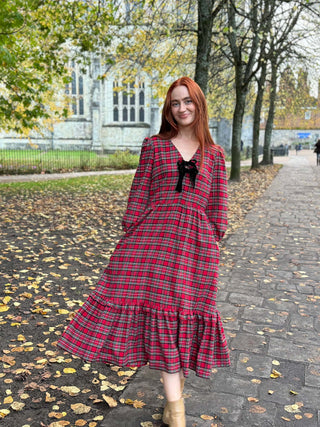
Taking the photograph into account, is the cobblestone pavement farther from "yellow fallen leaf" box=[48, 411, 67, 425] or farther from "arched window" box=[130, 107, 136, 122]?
"arched window" box=[130, 107, 136, 122]

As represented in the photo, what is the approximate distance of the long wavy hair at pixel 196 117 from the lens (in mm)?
2506

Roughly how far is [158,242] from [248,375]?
1400mm

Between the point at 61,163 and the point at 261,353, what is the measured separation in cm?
1982

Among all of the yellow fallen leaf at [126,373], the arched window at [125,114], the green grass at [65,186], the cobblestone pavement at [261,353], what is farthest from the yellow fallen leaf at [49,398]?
the arched window at [125,114]

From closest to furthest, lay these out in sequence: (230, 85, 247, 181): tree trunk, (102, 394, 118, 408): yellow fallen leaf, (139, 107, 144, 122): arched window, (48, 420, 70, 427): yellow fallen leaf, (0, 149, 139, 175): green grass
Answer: (48, 420, 70, 427): yellow fallen leaf
(102, 394, 118, 408): yellow fallen leaf
(230, 85, 247, 181): tree trunk
(0, 149, 139, 175): green grass
(139, 107, 144, 122): arched window

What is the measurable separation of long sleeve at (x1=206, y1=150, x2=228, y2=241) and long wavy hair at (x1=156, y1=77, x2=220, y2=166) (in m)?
0.14

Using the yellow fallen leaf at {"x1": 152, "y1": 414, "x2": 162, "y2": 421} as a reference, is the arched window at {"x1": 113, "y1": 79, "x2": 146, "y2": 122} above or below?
above

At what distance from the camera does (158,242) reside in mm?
2424

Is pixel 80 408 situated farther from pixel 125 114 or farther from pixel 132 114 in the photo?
pixel 125 114

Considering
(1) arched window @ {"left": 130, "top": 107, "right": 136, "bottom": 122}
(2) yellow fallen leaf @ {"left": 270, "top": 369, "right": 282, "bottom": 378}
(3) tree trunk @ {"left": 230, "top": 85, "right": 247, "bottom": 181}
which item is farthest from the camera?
(1) arched window @ {"left": 130, "top": 107, "right": 136, "bottom": 122}

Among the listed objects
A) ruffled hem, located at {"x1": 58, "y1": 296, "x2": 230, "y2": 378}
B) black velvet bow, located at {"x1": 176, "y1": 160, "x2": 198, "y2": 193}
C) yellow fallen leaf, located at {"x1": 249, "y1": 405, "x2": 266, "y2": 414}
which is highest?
black velvet bow, located at {"x1": 176, "y1": 160, "x2": 198, "y2": 193}

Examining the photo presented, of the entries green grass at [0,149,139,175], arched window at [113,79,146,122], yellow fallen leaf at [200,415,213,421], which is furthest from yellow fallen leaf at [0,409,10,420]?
arched window at [113,79,146,122]

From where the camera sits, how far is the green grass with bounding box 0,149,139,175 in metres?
20.4

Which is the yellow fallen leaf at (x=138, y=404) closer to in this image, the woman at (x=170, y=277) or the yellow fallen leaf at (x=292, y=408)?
the woman at (x=170, y=277)
